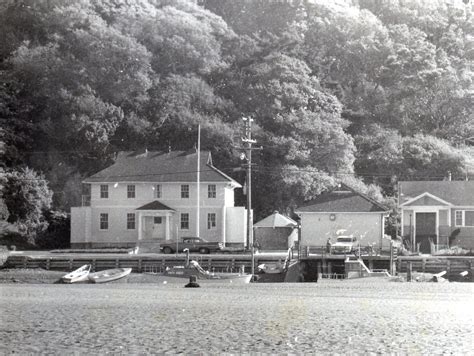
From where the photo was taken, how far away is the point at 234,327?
49.9ft

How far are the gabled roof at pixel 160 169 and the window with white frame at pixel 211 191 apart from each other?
17.4 inches

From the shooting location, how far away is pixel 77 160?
245ft

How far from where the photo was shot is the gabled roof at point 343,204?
2156 inches

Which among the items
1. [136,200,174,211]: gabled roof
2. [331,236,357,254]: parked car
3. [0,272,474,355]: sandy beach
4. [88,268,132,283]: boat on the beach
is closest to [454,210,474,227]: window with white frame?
[331,236,357,254]: parked car

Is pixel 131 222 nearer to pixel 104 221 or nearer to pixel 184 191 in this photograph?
pixel 104 221

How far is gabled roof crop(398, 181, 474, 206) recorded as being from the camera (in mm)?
55469

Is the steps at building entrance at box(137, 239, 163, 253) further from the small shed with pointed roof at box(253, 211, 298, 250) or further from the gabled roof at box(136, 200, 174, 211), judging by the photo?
the small shed with pointed roof at box(253, 211, 298, 250)

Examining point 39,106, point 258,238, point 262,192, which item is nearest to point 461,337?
point 258,238

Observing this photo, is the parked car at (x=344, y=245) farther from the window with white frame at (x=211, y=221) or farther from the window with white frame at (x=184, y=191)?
the window with white frame at (x=184, y=191)

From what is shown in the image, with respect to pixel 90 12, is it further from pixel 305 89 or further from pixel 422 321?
pixel 422 321

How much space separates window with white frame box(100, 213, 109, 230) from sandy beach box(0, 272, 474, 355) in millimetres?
38213

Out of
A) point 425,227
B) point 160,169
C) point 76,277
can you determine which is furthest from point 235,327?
point 160,169

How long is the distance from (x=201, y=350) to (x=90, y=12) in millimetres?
78444

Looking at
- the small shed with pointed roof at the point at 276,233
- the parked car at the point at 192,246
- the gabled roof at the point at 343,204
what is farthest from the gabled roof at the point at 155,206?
the gabled roof at the point at 343,204
